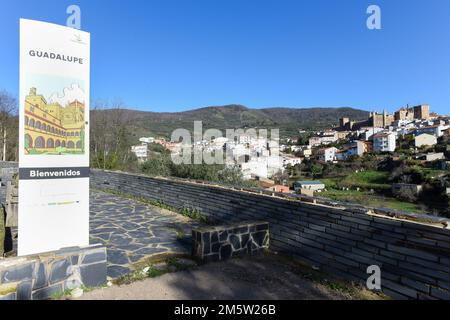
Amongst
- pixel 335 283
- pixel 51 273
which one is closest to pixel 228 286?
pixel 335 283

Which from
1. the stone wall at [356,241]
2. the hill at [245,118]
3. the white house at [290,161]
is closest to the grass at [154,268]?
the stone wall at [356,241]

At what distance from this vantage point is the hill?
35375mm

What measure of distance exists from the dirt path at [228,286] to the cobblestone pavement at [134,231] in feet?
1.87

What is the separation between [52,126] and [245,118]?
43.7m

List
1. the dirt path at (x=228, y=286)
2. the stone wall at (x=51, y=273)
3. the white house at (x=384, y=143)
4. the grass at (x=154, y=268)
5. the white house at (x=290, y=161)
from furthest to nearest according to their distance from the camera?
the white house at (x=384, y=143), the white house at (x=290, y=161), the grass at (x=154, y=268), the dirt path at (x=228, y=286), the stone wall at (x=51, y=273)

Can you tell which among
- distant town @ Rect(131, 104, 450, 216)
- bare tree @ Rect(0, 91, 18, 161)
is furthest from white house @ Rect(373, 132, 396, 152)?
bare tree @ Rect(0, 91, 18, 161)

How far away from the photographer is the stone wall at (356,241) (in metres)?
2.90

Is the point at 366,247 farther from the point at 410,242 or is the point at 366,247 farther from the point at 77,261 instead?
the point at 77,261

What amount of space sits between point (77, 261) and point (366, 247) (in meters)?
3.38

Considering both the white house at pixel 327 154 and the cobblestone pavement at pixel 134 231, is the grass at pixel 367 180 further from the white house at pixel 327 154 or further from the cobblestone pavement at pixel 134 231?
the cobblestone pavement at pixel 134 231

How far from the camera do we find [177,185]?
311 inches
